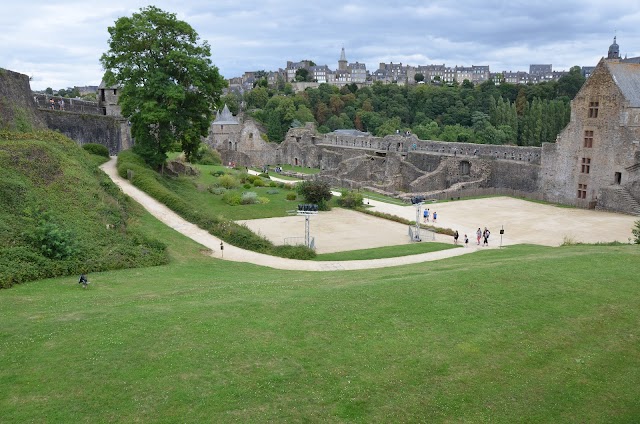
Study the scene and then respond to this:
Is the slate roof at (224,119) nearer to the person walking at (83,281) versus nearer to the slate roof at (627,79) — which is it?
the slate roof at (627,79)

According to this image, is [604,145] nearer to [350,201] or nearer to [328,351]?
[350,201]

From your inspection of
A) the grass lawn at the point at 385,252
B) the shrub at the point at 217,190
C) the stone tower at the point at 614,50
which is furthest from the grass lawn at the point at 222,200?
the stone tower at the point at 614,50

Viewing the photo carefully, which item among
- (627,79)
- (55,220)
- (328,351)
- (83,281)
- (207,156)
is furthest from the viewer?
(207,156)

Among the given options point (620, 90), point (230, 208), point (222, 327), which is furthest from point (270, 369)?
point (620, 90)

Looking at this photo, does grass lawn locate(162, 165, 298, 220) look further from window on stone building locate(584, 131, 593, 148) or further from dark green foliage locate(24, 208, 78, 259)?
window on stone building locate(584, 131, 593, 148)

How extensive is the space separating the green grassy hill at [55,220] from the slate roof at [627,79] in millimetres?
33111

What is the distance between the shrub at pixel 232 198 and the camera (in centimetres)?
3509

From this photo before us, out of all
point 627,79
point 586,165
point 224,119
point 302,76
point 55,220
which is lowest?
point 55,220

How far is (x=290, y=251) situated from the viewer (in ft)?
76.9

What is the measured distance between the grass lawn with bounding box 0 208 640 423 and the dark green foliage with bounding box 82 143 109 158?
25.8 m

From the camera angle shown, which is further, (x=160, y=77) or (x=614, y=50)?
(x=614, y=50)

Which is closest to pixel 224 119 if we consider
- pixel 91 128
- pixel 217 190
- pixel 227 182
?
pixel 91 128

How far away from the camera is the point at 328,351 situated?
1069 cm

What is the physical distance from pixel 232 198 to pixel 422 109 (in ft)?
242
